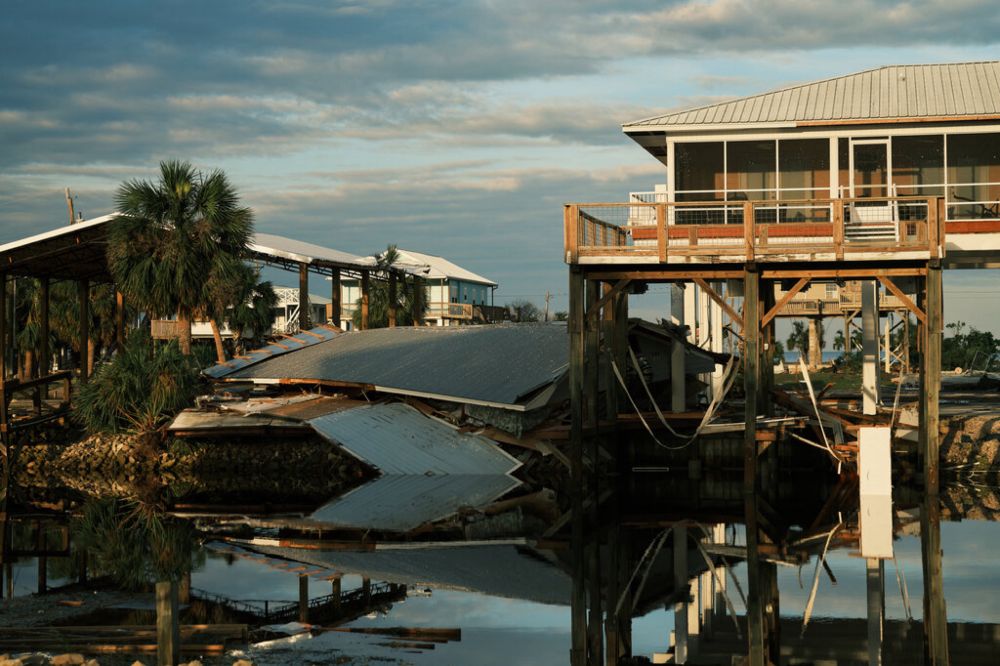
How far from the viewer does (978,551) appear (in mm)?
19328

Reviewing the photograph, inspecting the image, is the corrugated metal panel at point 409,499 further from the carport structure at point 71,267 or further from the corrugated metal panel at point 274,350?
the carport structure at point 71,267

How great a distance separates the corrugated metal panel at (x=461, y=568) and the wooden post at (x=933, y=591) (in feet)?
14.4

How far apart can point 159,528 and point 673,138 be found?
14878 mm

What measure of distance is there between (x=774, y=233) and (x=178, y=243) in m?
16.5

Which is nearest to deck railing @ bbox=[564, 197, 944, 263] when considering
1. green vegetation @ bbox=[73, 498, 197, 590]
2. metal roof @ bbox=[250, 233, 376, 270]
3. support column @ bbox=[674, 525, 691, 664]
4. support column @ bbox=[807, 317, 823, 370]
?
support column @ bbox=[674, 525, 691, 664]

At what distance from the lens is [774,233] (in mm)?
29531

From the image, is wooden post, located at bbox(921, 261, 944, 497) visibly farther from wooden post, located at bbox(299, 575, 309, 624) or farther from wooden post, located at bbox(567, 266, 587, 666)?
wooden post, located at bbox(299, 575, 309, 624)

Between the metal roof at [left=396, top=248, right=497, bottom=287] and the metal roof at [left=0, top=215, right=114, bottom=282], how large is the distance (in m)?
47.3

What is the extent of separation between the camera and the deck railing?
2600cm

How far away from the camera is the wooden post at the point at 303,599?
50.0ft

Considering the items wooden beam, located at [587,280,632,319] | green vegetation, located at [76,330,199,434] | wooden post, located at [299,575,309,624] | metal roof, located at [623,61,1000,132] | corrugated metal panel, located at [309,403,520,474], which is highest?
metal roof, located at [623,61,1000,132]

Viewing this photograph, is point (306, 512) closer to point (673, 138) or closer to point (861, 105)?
point (673, 138)

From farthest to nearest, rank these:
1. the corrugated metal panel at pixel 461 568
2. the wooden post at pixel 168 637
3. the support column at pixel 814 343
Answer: the support column at pixel 814 343
the corrugated metal panel at pixel 461 568
the wooden post at pixel 168 637

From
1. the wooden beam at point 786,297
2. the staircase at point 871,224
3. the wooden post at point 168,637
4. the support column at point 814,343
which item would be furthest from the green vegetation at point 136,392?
the support column at point 814,343
